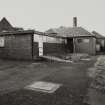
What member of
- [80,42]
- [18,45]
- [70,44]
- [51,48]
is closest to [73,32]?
[70,44]

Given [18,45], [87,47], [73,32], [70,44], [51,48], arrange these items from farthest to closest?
[73,32] → [70,44] → [87,47] → [51,48] → [18,45]

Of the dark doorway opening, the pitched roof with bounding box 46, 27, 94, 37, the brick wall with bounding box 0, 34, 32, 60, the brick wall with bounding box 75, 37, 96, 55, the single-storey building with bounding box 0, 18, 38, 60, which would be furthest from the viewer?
the dark doorway opening

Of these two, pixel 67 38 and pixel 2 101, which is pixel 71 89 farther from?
pixel 67 38

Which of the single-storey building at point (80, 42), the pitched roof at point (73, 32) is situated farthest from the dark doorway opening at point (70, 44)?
the pitched roof at point (73, 32)

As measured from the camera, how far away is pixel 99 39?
3081 centimetres

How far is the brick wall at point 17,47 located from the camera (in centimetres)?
1443

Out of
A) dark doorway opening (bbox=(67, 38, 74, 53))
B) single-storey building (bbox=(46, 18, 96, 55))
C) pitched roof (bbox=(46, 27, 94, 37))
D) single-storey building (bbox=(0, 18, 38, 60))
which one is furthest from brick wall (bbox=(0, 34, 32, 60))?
dark doorway opening (bbox=(67, 38, 74, 53))

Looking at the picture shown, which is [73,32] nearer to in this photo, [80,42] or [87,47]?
[80,42]

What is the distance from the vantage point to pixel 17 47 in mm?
15117

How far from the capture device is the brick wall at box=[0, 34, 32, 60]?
14.4 metres

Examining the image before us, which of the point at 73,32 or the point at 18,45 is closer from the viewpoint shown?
the point at 18,45

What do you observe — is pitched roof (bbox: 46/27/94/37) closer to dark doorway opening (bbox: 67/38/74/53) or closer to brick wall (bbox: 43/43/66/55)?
dark doorway opening (bbox: 67/38/74/53)

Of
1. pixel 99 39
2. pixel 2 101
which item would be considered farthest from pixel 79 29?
pixel 2 101

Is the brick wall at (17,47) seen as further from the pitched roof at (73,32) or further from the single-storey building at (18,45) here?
the pitched roof at (73,32)
